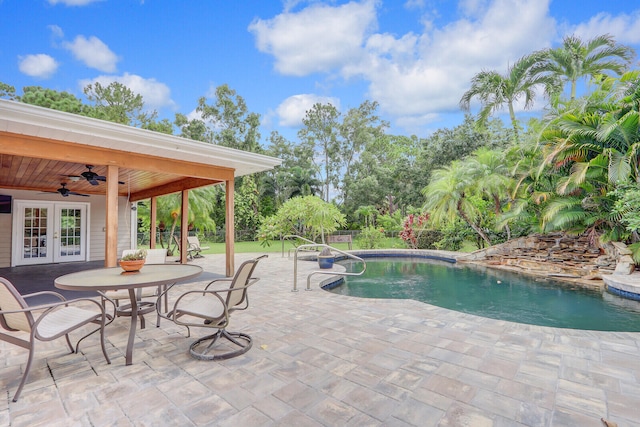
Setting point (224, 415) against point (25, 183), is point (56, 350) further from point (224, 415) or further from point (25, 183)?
point (25, 183)

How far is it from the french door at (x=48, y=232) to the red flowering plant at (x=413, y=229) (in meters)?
12.1

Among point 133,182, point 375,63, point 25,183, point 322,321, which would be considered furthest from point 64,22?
point 322,321

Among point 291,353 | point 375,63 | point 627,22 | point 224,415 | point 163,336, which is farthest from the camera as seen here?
point 375,63

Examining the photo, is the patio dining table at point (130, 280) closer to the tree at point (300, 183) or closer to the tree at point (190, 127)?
the tree at point (300, 183)

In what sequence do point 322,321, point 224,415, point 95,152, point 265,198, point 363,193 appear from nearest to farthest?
point 224,415
point 322,321
point 95,152
point 363,193
point 265,198

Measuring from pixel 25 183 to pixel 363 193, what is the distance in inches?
731

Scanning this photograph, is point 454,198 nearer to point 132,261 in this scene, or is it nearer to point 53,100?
point 132,261

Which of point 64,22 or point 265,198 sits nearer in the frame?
point 64,22

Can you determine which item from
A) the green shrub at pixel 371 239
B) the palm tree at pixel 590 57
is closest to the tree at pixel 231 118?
the green shrub at pixel 371 239

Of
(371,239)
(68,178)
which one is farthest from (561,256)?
(68,178)

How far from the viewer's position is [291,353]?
9.71 ft

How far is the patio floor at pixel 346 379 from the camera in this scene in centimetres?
200

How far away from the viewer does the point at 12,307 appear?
2.38 metres

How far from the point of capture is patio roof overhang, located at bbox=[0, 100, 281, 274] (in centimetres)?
417
